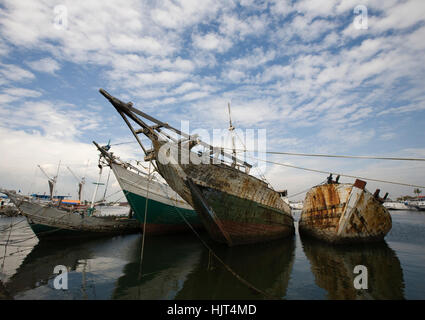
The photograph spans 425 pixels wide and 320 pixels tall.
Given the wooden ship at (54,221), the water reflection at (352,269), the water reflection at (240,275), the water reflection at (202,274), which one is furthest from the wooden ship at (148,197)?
the water reflection at (352,269)

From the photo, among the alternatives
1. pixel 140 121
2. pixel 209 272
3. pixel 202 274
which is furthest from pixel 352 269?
pixel 140 121

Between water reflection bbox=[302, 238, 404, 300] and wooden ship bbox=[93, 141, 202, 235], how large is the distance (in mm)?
10754

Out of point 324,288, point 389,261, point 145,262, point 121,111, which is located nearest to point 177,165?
point 121,111

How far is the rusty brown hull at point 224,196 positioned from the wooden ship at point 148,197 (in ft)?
17.7

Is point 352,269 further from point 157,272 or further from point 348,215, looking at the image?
point 157,272

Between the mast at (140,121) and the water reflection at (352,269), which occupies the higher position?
the mast at (140,121)

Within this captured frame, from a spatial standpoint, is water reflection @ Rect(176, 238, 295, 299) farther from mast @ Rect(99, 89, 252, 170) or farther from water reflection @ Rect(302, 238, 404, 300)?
mast @ Rect(99, 89, 252, 170)

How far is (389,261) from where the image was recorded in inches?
374

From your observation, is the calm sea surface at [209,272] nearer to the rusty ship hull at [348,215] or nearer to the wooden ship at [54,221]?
the rusty ship hull at [348,215]

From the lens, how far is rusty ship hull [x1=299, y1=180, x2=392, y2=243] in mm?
11805

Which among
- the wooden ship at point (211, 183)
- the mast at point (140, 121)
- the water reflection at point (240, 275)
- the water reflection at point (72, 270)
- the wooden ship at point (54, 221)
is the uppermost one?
the mast at point (140, 121)

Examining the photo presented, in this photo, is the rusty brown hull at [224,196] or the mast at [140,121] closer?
the mast at [140,121]

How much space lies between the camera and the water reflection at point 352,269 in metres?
5.92
